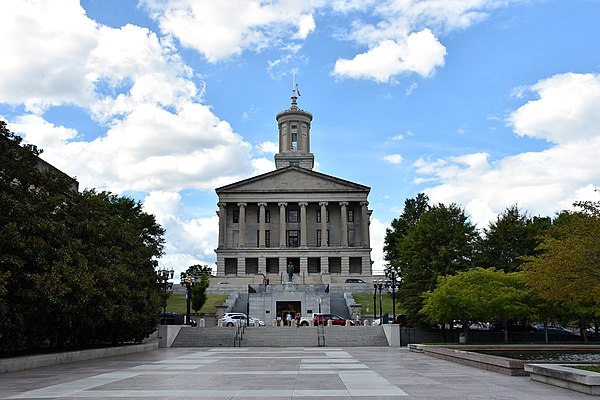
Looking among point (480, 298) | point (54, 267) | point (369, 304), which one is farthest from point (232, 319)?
point (54, 267)

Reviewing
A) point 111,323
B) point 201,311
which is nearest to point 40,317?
point 111,323

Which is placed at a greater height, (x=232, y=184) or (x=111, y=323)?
(x=232, y=184)

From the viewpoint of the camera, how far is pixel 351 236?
313 ft

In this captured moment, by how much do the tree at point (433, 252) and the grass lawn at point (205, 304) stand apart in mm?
24098

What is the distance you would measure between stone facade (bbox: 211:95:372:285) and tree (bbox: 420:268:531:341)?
5198cm

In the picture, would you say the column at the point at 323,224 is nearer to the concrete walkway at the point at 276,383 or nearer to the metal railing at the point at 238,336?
the metal railing at the point at 238,336

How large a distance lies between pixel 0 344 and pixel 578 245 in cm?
2117

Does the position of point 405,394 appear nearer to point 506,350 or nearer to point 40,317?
point 40,317

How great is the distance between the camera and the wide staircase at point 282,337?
40.7 m

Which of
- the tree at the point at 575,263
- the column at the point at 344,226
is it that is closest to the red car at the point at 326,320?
the tree at the point at 575,263

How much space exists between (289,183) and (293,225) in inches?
273

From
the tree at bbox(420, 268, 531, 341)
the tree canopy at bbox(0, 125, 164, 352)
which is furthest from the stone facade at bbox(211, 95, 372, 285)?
the tree canopy at bbox(0, 125, 164, 352)

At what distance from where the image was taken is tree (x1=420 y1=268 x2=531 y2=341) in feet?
116

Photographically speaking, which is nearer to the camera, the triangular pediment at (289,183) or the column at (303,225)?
the column at (303,225)
